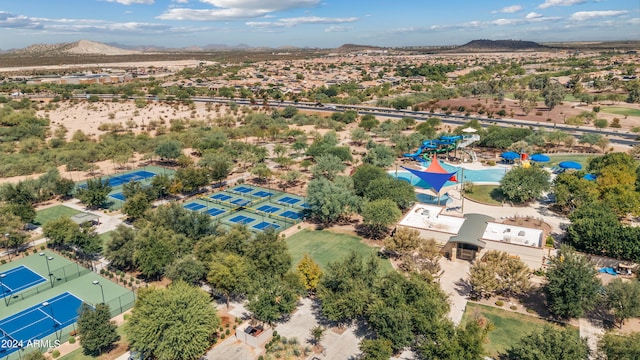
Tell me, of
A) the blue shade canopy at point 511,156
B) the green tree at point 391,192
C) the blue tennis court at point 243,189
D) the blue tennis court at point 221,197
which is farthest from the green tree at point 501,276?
the blue shade canopy at point 511,156

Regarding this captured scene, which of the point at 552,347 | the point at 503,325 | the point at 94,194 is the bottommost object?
the point at 503,325

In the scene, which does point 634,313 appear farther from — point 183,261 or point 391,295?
point 183,261

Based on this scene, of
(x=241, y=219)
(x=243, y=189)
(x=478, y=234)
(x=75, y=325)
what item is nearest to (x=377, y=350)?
(x=478, y=234)

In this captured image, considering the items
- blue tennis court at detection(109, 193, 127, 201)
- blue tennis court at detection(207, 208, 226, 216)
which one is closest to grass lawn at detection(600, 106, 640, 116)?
blue tennis court at detection(207, 208, 226, 216)

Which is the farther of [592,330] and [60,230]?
[60,230]

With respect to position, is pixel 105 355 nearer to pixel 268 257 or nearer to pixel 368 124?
pixel 268 257
